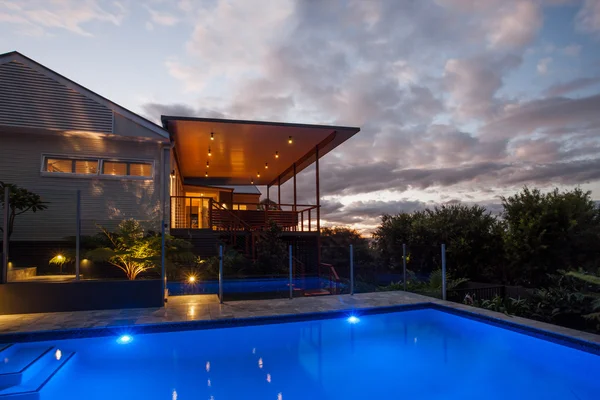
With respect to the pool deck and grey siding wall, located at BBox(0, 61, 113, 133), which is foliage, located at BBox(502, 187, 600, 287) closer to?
the pool deck

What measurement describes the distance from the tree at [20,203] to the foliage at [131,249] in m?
1.32

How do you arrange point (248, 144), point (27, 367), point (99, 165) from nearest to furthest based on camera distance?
point (27, 367)
point (99, 165)
point (248, 144)

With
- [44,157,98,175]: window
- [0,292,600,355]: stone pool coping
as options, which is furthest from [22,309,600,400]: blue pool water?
[44,157,98,175]: window

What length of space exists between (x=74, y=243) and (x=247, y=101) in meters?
8.38

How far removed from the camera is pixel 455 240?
41.7 feet

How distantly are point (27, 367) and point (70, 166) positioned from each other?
26.8ft

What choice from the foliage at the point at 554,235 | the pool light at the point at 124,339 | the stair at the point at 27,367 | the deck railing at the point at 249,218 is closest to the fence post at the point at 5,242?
the stair at the point at 27,367

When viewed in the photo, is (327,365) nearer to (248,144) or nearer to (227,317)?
(227,317)

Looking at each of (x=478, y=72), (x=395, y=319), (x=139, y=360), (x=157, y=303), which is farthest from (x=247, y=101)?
(x=139, y=360)

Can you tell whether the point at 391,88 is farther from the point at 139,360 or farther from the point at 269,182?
the point at 269,182

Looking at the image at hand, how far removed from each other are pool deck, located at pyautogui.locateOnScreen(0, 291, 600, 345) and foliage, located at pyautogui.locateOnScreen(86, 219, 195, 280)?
0.91 m

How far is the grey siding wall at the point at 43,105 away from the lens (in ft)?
33.6

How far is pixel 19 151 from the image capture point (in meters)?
10.6

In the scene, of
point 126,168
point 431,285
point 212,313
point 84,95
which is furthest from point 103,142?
Answer: point 431,285
